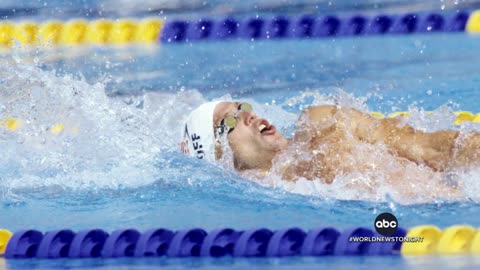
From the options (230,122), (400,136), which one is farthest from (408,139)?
(230,122)

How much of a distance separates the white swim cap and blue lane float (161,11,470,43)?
2.28m

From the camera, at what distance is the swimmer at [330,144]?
3711 mm

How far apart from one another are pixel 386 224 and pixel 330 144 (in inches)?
23.6

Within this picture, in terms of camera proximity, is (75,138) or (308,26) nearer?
(75,138)

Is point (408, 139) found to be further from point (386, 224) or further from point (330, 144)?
point (386, 224)

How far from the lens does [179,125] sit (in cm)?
484

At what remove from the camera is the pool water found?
3.53 metres

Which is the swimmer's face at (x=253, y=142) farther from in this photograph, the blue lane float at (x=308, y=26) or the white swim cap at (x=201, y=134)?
the blue lane float at (x=308, y=26)

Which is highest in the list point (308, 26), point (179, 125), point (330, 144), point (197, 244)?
point (308, 26)

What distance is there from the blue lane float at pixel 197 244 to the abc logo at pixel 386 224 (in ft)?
0.09

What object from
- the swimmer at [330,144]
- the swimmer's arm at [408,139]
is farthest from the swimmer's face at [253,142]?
the swimmer's arm at [408,139]

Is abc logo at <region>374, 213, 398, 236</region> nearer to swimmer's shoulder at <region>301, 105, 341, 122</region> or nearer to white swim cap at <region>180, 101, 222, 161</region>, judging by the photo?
swimmer's shoulder at <region>301, 105, 341, 122</region>

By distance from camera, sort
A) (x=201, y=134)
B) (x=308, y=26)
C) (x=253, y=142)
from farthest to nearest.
A: (x=308, y=26), (x=201, y=134), (x=253, y=142)

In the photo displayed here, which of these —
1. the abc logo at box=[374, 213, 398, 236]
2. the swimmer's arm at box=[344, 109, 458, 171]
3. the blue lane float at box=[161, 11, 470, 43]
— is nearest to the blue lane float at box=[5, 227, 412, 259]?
the abc logo at box=[374, 213, 398, 236]
